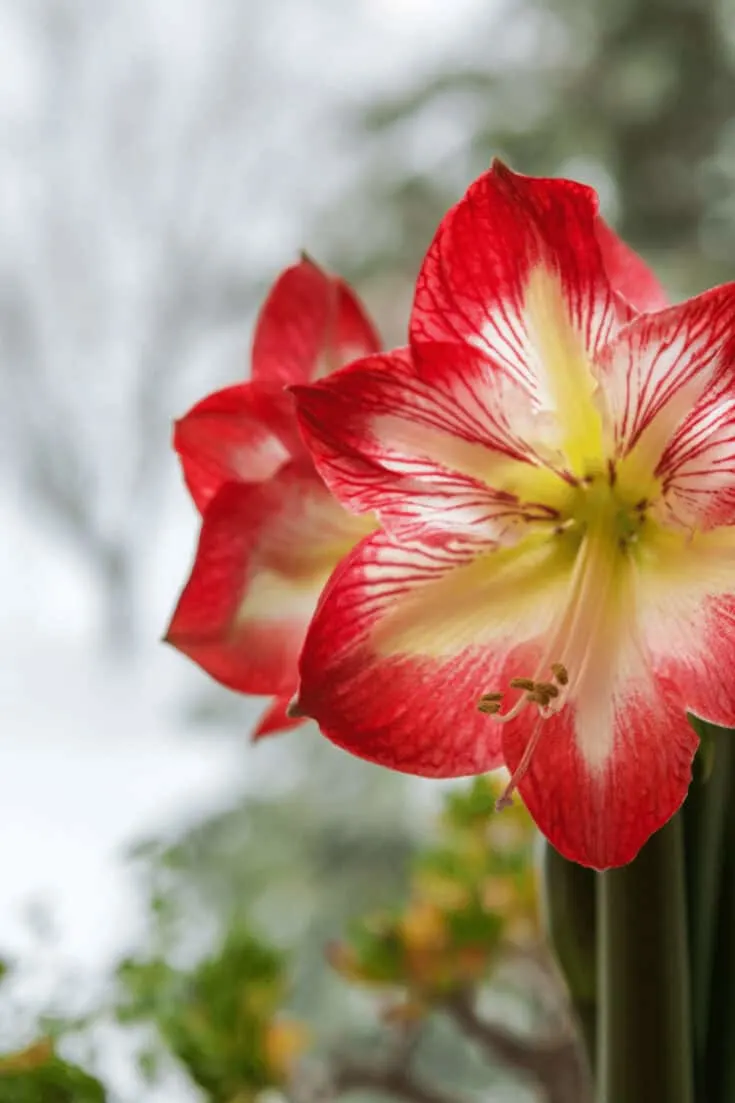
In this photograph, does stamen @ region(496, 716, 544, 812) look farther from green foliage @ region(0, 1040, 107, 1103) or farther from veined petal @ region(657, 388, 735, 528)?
green foliage @ region(0, 1040, 107, 1103)

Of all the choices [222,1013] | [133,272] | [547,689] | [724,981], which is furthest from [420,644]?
[133,272]

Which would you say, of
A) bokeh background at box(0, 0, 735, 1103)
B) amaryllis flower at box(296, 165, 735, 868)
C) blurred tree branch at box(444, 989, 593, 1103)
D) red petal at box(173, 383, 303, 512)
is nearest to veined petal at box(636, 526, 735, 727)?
amaryllis flower at box(296, 165, 735, 868)

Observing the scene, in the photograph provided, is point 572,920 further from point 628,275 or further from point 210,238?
point 210,238

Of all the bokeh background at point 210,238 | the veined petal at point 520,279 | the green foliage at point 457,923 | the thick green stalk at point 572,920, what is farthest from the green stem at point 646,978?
the bokeh background at point 210,238

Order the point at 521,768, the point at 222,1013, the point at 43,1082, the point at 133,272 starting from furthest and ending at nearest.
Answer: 1. the point at 133,272
2. the point at 222,1013
3. the point at 43,1082
4. the point at 521,768

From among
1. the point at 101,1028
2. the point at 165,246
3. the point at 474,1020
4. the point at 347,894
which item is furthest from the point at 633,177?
the point at 101,1028

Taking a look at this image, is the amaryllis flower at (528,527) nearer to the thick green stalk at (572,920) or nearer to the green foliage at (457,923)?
the thick green stalk at (572,920)
